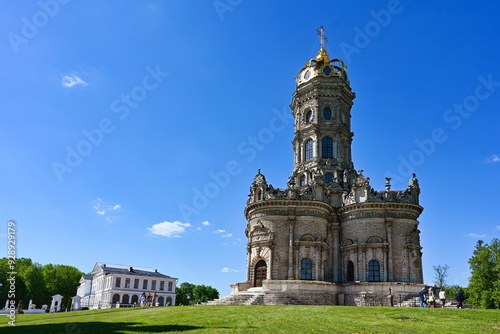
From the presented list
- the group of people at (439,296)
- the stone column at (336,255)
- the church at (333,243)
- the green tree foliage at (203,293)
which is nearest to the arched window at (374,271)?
the church at (333,243)

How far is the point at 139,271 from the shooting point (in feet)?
265

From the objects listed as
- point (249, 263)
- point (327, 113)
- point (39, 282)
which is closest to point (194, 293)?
point (39, 282)

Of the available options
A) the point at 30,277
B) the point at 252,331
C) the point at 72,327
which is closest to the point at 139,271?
the point at 30,277

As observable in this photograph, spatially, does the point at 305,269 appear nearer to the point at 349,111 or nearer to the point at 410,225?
the point at 410,225

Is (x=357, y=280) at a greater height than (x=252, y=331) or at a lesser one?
greater

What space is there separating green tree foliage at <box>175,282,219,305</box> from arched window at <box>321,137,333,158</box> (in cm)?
7298

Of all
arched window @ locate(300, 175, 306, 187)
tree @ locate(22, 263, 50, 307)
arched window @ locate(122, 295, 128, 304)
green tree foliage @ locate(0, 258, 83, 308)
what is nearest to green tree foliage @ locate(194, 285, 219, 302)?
green tree foliage @ locate(0, 258, 83, 308)

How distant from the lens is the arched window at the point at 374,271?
3962 cm

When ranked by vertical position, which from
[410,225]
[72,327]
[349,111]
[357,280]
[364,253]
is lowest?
[72,327]

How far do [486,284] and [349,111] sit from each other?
2604 centimetres

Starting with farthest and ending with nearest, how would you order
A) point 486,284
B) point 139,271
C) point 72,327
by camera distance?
point 139,271 < point 486,284 < point 72,327

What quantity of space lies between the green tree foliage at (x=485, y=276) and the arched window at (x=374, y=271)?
57.8ft

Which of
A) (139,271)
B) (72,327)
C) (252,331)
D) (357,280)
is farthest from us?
(139,271)

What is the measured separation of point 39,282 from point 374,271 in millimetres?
71576
